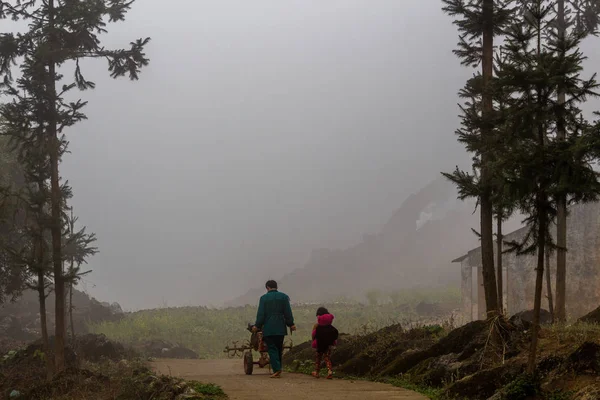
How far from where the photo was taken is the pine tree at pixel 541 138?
859 cm

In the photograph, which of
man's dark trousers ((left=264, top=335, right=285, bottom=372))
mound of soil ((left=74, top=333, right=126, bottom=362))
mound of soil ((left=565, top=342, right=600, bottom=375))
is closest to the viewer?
mound of soil ((left=565, top=342, right=600, bottom=375))

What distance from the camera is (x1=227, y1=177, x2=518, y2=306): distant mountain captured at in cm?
12669

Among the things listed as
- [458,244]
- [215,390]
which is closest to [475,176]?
[215,390]

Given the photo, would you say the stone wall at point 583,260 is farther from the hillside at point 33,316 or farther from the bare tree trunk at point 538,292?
the hillside at point 33,316

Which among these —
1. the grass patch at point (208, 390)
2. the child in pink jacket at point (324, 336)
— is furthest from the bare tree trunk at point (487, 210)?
the grass patch at point (208, 390)

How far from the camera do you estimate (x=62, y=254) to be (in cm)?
2038

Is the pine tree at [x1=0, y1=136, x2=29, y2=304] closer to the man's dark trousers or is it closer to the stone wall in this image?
the man's dark trousers

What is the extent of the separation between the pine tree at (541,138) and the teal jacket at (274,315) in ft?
19.5

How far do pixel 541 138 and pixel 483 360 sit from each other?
14.5 ft

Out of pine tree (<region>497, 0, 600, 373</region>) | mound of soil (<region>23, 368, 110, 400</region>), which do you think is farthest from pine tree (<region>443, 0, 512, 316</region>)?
mound of soil (<region>23, 368, 110, 400</region>)

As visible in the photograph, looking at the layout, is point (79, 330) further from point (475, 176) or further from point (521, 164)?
point (521, 164)

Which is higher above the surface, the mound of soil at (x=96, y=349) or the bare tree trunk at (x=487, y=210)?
the bare tree trunk at (x=487, y=210)

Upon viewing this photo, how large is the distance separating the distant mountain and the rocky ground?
99.1 m

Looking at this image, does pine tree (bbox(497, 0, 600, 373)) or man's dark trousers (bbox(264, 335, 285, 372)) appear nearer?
pine tree (bbox(497, 0, 600, 373))
